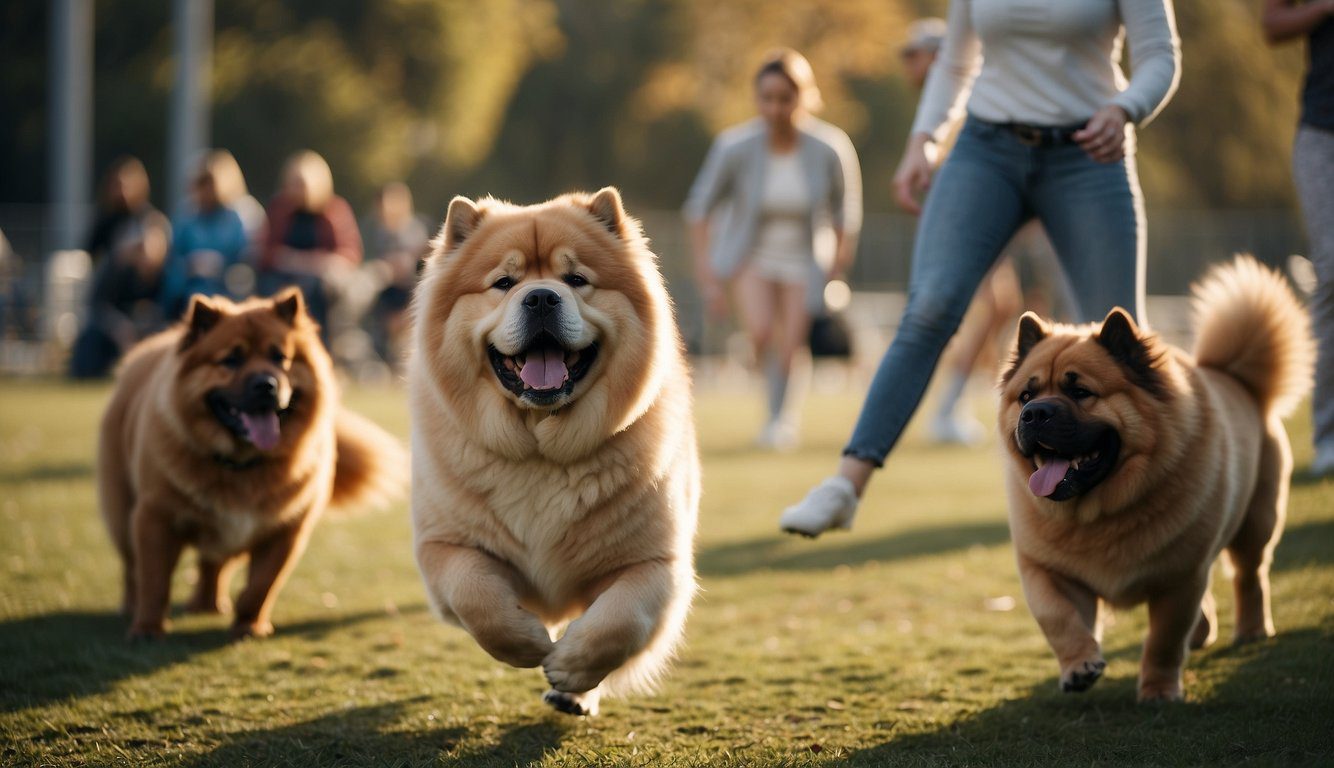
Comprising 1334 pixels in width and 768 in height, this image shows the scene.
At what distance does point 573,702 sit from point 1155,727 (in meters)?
1.55

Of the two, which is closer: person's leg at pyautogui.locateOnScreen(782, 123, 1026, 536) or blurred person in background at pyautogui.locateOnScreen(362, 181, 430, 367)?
person's leg at pyautogui.locateOnScreen(782, 123, 1026, 536)

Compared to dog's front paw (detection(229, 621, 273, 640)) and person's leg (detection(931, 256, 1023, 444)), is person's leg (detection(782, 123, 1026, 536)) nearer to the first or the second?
dog's front paw (detection(229, 621, 273, 640))

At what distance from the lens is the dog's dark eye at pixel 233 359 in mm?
4727

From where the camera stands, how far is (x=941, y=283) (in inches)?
157

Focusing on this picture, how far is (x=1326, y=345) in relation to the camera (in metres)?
5.98

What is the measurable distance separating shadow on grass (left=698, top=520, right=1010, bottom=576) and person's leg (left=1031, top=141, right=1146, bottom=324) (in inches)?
90.5

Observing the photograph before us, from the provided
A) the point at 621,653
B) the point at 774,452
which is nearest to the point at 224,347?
the point at 621,653

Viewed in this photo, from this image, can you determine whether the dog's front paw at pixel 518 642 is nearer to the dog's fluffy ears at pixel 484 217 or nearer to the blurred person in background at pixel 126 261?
the dog's fluffy ears at pixel 484 217

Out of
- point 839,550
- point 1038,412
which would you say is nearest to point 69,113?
point 839,550

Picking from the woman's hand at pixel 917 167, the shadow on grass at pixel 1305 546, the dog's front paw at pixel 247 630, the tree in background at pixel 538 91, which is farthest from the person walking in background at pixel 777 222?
the tree in background at pixel 538 91

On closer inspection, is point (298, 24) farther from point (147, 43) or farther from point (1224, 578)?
point (1224, 578)

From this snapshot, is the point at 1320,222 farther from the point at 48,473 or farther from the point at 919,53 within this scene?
the point at 48,473

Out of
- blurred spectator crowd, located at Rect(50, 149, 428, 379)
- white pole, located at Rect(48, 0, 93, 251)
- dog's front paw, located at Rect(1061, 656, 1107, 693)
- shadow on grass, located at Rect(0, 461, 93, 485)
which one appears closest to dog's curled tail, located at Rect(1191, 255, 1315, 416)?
dog's front paw, located at Rect(1061, 656, 1107, 693)

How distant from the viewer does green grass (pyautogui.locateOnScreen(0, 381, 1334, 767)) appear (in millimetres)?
3326
